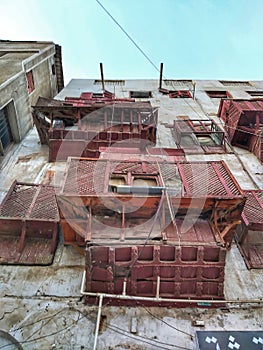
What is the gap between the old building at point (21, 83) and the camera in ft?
37.9

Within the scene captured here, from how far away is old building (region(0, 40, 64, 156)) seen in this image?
1155 centimetres

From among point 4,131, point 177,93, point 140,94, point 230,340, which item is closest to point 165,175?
point 230,340

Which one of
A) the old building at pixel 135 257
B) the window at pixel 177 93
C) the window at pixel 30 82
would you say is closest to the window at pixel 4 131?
the window at pixel 30 82

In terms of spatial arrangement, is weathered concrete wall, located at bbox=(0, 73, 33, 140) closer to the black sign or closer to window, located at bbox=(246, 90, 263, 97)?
the black sign

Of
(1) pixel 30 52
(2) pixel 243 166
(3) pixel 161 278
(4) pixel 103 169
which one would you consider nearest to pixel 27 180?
(4) pixel 103 169

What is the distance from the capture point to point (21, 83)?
1264 cm

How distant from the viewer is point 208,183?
6656 mm

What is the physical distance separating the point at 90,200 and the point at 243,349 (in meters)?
3.70

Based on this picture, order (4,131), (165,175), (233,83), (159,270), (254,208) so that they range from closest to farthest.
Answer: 1. (159,270)
2. (165,175)
3. (254,208)
4. (4,131)
5. (233,83)

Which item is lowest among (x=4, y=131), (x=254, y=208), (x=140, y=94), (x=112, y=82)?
(x=112, y=82)

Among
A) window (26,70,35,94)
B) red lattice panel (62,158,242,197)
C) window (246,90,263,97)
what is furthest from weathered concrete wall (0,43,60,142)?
window (246,90,263,97)

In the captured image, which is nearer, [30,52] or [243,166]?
[243,166]

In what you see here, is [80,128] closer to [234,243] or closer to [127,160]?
[127,160]

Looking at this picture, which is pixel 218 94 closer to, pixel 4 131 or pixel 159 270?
pixel 4 131
